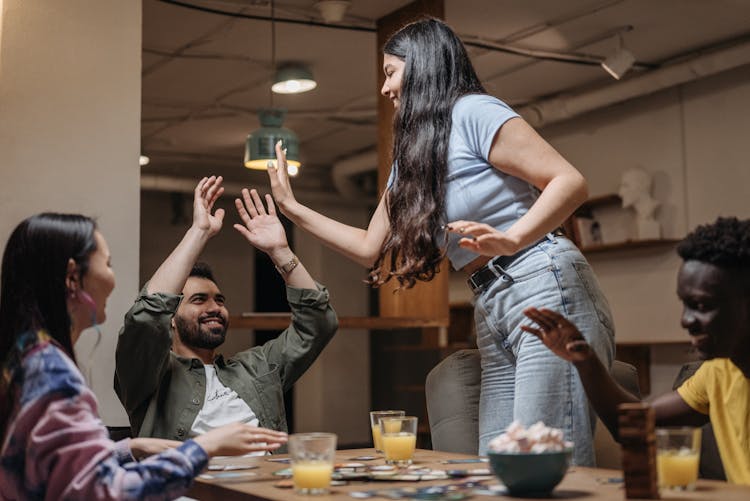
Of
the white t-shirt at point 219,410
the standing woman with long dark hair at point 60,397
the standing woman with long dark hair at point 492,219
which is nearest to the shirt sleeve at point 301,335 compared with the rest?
the white t-shirt at point 219,410

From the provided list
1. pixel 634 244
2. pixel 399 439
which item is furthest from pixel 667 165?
pixel 399 439

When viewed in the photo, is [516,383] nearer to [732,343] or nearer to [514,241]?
[514,241]

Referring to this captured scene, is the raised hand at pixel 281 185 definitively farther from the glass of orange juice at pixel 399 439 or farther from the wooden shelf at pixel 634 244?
the wooden shelf at pixel 634 244

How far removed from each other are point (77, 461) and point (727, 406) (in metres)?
1.14

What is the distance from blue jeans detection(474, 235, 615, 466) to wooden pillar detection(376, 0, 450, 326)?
2.60 m

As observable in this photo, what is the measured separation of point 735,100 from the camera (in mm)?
6336

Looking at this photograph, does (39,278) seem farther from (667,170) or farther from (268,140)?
(667,170)

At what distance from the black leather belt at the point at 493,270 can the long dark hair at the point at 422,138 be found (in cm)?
10

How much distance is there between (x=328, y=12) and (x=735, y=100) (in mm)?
2888

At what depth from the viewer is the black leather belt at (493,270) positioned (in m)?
2.04

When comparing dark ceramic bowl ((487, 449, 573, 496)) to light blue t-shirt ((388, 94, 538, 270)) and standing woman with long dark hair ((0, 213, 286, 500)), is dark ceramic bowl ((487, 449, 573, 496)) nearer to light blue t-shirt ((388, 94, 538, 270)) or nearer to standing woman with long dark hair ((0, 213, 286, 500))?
standing woman with long dark hair ((0, 213, 286, 500))

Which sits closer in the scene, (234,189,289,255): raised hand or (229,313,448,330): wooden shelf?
(234,189,289,255): raised hand

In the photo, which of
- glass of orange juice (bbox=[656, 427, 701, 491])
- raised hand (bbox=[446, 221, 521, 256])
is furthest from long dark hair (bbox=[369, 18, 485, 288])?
glass of orange juice (bbox=[656, 427, 701, 491])

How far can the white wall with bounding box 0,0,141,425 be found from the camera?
3096mm
